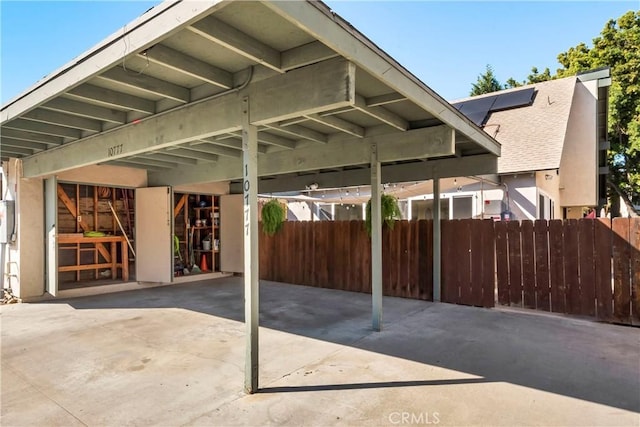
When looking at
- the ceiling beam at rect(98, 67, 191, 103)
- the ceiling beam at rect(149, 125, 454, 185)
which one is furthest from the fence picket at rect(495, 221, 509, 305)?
the ceiling beam at rect(98, 67, 191, 103)

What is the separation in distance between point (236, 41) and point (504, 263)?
5546 mm

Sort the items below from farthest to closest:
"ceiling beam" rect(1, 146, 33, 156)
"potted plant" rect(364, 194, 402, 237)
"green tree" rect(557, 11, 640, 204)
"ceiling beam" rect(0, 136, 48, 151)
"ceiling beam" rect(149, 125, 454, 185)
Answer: "green tree" rect(557, 11, 640, 204)
"potted plant" rect(364, 194, 402, 237)
"ceiling beam" rect(1, 146, 33, 156)
"ceiling beam" rect(0, 136, 48, 151)
"ceiling beam" rect(149, 125, 454, 185)

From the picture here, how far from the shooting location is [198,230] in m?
10.7

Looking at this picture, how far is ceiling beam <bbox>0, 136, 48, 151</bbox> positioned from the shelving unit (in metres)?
3.98

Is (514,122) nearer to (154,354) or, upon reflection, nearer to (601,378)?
(601,378)

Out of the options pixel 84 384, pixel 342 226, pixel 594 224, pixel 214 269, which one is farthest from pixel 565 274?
pixel 214 269

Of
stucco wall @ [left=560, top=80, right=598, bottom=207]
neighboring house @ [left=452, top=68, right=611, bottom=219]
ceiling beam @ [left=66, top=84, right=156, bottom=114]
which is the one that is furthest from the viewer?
stucco wall @ [left=560, top=80, right=598, bottom=207]

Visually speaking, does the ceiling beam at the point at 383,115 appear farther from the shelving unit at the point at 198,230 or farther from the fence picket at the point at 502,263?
the shelving unit at the point at 198,230

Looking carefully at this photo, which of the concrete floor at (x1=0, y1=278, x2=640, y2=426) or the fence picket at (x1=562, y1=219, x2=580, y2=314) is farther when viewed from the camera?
the fence picket at (x1=562, y1=219, x2=580, y2=314)

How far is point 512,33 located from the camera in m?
7.83

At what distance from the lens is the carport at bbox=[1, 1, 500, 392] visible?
2.60 meters

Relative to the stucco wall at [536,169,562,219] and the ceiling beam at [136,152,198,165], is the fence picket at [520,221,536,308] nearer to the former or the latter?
the stucco wall at [536,169,562,219]

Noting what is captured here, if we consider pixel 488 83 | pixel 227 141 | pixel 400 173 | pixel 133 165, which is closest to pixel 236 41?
pixel 227 141

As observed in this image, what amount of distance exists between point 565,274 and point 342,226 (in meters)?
4.23
